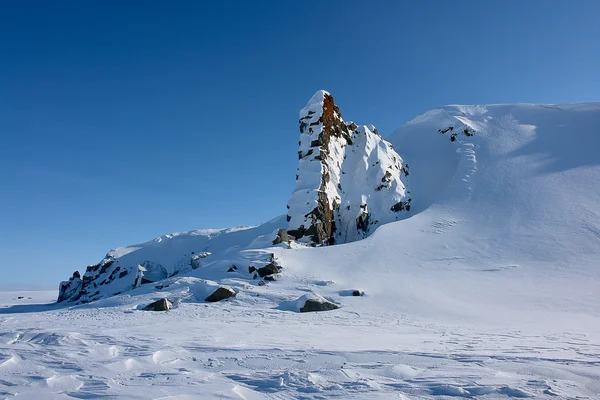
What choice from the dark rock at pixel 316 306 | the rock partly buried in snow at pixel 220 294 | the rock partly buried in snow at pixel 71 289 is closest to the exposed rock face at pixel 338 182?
the rock partly buried in snow at pixel 220 294

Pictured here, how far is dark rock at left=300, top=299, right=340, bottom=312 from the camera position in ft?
52.6

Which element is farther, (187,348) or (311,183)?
(311,183)

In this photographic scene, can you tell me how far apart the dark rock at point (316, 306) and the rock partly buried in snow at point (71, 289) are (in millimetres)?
40443

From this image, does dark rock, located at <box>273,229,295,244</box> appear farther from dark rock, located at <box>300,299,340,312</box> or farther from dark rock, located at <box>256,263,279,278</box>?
dark rock, located at <box>300,299,340,312</box>

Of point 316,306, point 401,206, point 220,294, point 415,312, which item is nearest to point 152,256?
point 401,206

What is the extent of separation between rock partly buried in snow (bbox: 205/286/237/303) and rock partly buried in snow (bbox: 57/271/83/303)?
3624cm

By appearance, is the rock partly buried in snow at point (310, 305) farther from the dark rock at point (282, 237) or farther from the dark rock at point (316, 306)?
the dark rock at point (282, 237)

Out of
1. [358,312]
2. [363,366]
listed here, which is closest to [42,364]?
[363,366]

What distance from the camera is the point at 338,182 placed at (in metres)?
33.6

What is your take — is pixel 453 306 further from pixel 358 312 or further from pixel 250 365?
pixel 250 365

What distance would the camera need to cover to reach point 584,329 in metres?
12.1

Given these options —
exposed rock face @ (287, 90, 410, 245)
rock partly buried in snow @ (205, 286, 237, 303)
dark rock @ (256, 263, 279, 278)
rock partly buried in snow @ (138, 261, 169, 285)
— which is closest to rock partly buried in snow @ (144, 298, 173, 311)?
rock partly buried in snow @ (205, 286, 237, 303)

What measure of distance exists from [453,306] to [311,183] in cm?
1647

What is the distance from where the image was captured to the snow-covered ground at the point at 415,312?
579 centimetres
